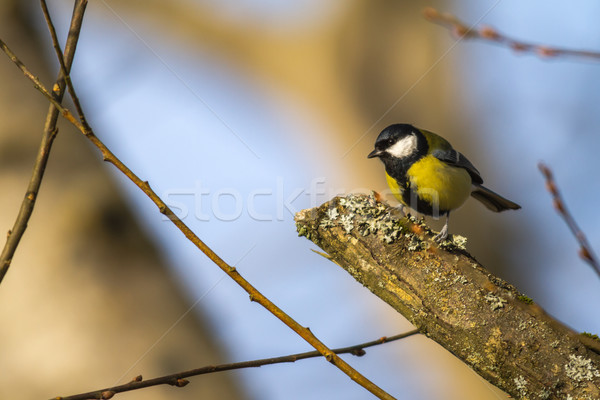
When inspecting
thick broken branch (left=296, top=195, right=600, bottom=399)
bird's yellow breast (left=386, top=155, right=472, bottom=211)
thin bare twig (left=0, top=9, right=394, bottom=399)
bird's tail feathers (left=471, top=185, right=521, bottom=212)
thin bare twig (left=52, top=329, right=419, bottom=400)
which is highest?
bird's tail feathers (left=471, top=185, right=521, bottom=212)

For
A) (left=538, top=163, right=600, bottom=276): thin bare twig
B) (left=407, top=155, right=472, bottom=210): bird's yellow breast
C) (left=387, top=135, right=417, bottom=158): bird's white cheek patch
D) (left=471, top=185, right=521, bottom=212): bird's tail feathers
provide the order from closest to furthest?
(left=538, top=163, right=600, bottom=276): thin bare twig < (left=407, top=155, right=472, bottom=210): bird's yellow breast < (left=387, top=135, right=417, bottom=158): bird's white cheek patch < (left=471, top=185, right=521, bottom=212): bird's tail feathers

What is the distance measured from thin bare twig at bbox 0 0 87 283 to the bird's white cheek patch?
1.92 metres

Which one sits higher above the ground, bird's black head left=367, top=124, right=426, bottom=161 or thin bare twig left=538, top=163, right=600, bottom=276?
bird's black head left=367, top=124, right=426, bottom=161

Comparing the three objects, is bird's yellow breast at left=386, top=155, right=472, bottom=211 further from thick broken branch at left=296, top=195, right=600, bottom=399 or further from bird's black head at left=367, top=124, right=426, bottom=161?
thick broken branch at left=296, top=195, right=600, bottom=399

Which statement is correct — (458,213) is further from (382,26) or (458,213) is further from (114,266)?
(114,266)

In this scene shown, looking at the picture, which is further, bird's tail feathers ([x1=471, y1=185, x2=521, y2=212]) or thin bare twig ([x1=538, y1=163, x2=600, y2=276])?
bird's tail feathers ([x1=471, y1=185, x2=521, y2=212])

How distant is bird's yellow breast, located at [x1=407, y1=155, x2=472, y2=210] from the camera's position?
281 centimetres

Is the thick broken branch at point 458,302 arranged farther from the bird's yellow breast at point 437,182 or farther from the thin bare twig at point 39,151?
the bird's yellow breast at point 437,182

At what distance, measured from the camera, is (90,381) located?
2.26m

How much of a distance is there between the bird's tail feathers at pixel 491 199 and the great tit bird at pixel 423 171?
204 mm

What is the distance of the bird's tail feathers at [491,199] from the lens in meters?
3.20

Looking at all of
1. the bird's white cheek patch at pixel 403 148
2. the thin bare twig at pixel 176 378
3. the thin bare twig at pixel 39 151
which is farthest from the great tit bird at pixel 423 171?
the thin bare twig at pixel 39 151

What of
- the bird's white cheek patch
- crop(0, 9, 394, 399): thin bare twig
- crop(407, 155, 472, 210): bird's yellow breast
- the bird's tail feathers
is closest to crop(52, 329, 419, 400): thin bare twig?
crop(0, 9, 394, 399): thin bare twig

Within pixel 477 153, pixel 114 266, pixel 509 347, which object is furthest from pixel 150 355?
pixel 477 153
